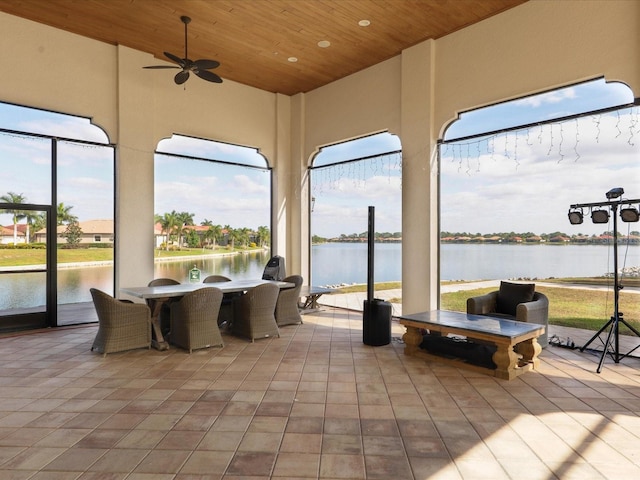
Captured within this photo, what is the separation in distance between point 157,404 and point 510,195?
702 cm

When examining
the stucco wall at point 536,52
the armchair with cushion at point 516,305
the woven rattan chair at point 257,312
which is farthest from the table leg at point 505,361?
the stucco wall at point 536,52

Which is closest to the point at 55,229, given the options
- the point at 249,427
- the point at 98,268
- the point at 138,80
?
the point at 98,268

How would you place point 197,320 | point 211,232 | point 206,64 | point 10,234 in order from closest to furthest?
point 197,320 < point 206,64 < point 10,234 < point 211,232

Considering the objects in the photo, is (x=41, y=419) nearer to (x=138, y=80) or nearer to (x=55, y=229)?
(x=55, y=229)

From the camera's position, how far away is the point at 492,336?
405cm

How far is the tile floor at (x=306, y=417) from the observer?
2.47 meters

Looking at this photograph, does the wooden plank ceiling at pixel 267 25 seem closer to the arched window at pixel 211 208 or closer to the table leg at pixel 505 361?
the arched window at pixel 211 208

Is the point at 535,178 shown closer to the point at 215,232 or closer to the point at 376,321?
the point at 376,321

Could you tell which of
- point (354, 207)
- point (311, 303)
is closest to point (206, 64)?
point (354, 207)

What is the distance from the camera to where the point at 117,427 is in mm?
2977

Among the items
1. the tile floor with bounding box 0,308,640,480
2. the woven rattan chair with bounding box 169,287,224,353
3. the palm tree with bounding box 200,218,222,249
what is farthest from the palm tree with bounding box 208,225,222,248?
the tile floor with bounding box 0,308,640,480

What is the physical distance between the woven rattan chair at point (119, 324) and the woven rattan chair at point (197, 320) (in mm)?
362

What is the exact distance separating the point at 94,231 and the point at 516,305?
6.28m

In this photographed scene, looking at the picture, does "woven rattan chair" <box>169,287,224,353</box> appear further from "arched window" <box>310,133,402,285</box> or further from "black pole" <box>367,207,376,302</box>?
"arched window" <box>310,133,402,285</box>
